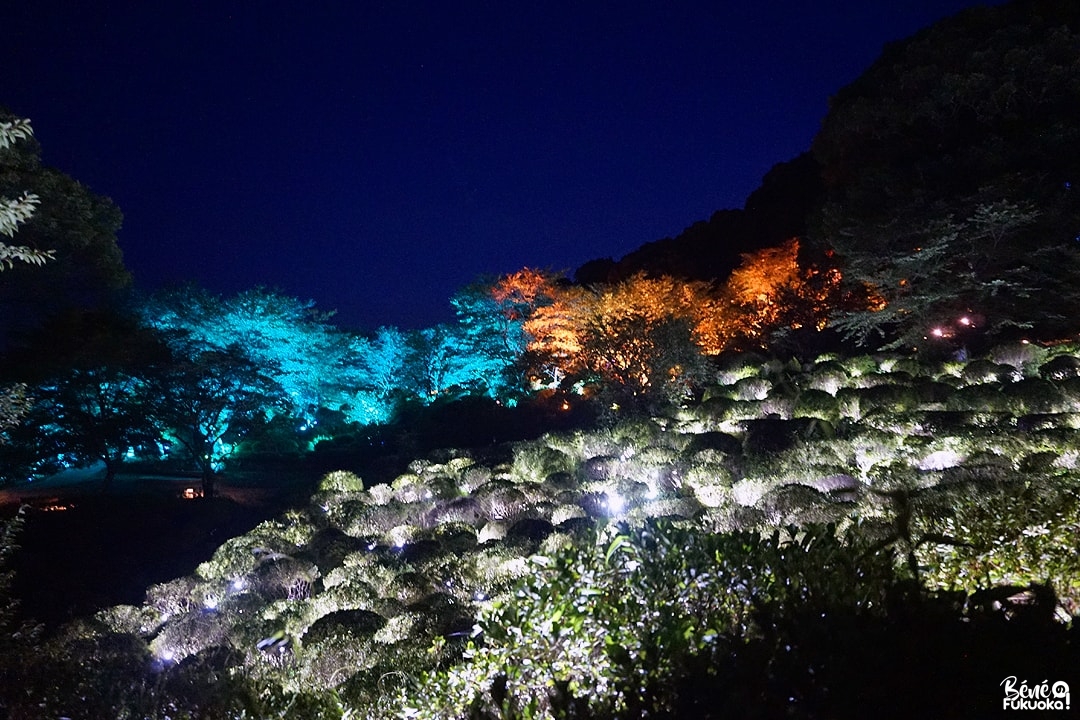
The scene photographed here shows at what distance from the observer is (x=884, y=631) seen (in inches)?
93.8

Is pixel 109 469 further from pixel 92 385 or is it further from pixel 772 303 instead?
pixel 772 303

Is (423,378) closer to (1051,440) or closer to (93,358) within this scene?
(93,358)

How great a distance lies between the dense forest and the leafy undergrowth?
0.02 meters

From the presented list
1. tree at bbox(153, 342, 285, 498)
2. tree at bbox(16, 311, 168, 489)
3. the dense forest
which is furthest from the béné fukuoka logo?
tree at bbox(153, 342, 285, 498)

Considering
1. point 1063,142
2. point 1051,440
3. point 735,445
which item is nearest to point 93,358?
point 735,445

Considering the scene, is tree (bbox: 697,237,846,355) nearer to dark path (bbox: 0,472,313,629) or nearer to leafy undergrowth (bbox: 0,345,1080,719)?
leafy undergrowth (bbox: 0,345,1080,719)

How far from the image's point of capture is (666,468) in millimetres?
8812

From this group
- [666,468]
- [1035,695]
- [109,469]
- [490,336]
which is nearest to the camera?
[1035,695]

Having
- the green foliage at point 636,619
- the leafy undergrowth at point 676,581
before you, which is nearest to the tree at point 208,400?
the leafy undergrowth at point 676,581

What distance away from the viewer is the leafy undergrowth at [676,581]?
7.64ft

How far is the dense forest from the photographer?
8.73ft

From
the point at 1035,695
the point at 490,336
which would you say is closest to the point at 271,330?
the point at 490,336

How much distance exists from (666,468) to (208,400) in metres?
11.6

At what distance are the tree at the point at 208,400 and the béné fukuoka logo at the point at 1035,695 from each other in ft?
51.4
